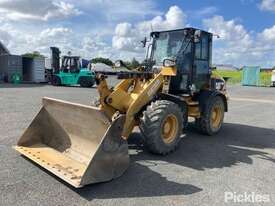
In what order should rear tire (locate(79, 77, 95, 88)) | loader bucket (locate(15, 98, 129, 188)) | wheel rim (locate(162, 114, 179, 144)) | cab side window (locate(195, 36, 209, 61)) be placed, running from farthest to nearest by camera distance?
1. rear tire (locate(79, 77, 95, 88))
2. cab side window (locate(195, 36, 209, 61))
3. wheel rim (locate(162, 114, 179, 144))
4. loader bucket (locate(15, 98, 129, 188))

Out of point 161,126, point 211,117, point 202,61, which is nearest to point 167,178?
point 161,126

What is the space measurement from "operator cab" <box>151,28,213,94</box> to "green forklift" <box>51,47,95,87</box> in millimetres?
19600

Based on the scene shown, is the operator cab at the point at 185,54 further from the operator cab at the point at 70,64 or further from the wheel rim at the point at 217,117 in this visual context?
the operator cab at the point at 70,64

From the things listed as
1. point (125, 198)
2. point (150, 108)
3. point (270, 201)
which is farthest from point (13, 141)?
point (270, 201)

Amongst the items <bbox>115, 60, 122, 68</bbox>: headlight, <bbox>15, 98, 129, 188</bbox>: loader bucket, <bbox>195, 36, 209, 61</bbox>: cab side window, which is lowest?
<bbox>15, 98, 129, 188</bbox>: loader bucket

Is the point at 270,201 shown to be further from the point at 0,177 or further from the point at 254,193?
the point at 0,177

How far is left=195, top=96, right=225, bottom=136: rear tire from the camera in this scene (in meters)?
8.42

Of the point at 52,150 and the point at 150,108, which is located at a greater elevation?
the point at 150,108

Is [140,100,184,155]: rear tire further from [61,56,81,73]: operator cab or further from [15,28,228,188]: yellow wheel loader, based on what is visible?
[61,56,81,73]: operator cab

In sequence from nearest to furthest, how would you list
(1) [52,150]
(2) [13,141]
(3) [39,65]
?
1. (1) [52,150]
2. (2) [13,141]
3. (3) [39,65]

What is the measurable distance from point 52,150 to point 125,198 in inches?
82.8

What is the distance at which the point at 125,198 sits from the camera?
4.58 meters

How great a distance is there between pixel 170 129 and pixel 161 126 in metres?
0.53

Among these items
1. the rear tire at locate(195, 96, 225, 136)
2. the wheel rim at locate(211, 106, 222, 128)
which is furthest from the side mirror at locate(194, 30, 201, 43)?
the wheel rim at locate(211, 106, 222, 128)
